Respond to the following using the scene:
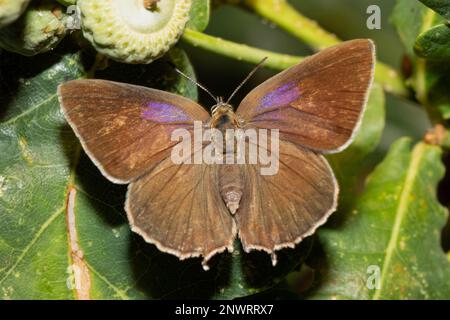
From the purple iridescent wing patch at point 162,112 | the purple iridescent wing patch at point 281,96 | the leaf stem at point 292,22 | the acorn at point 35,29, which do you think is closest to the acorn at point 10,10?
the acorn at point 35,29

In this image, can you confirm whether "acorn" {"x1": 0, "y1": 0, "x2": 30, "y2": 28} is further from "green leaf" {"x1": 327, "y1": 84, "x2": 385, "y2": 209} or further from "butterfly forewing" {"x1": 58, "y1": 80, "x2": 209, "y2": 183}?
"green leaf" {"x1": 327, "y1": 84, "x2": 385, "y2": 209}

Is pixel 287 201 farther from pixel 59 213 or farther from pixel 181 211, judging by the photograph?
pixel 59 213

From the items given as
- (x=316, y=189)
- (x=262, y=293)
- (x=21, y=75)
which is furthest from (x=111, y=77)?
(x=262, y=293)

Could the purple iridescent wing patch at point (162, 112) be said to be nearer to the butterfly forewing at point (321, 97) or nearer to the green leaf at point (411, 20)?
the butterfly forewing at point (321, 97)

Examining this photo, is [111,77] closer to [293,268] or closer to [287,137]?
[287,137]

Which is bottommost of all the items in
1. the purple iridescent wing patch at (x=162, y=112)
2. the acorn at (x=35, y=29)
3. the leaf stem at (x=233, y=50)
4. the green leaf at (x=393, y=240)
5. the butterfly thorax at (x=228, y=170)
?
the green leaf at (x=393, y=240)

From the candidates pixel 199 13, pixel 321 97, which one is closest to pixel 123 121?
pixel 199 13
